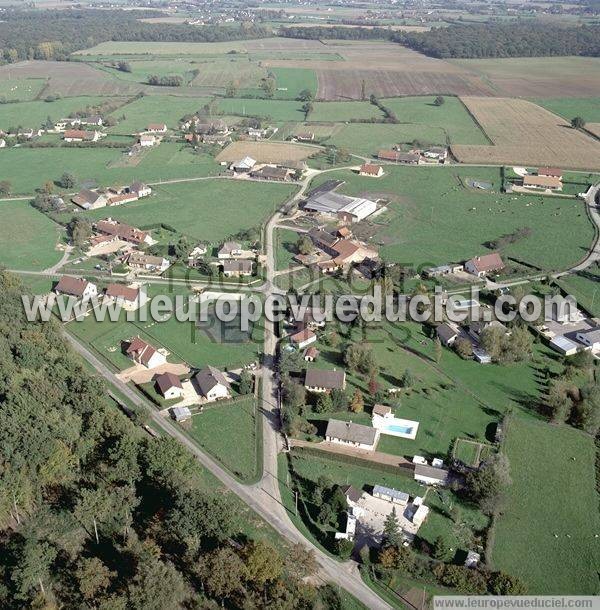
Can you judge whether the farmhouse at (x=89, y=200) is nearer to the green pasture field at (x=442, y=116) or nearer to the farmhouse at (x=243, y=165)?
the farmhouse at (x=243, y=165)

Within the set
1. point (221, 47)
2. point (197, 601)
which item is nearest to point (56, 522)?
point (197, 601)

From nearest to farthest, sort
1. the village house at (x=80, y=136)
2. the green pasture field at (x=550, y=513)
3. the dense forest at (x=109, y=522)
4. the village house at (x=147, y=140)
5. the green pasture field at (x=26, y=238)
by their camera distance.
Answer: the dense forest at (x=109, y=522) < the green pasture field at (x=550, y=513) < the green pasture field at (x=26, y=238) < the village house at (x=147, y=140) < the village house at (x=80, y=136)

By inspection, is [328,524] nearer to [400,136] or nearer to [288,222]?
[288,222]

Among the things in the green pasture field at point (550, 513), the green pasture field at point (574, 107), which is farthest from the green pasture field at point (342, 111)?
the green pasture field at point (550, 513)

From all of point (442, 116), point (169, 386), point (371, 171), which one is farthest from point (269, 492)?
point (442, 116)

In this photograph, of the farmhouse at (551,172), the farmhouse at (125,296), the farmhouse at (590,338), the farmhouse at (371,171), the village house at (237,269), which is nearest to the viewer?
the farmhouse at (590,338)
